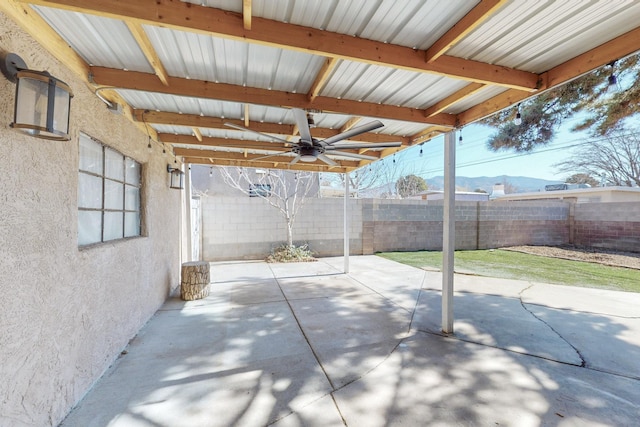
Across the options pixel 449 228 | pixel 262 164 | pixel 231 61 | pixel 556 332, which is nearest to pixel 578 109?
pixel 449 228

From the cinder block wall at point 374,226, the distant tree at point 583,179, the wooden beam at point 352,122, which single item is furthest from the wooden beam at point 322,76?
the distant tree at point 583,179

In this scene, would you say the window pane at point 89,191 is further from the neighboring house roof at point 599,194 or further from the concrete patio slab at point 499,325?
the neighboring house roof at point 599,194

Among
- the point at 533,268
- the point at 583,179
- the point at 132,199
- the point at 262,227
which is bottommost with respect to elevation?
the point at 533,268

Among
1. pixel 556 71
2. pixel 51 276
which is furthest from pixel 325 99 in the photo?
pixel 51 276

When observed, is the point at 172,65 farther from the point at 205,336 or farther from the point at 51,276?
the point at 205,336

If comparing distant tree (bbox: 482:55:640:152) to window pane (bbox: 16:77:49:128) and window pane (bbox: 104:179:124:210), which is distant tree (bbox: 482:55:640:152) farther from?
window pane (bbox: 104:179:124:210)

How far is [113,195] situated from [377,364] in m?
3.14

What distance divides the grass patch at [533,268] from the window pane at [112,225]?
6.25 m

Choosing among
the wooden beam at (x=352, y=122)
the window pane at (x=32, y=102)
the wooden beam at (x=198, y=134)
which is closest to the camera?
the window pane at (x=32, y=102)

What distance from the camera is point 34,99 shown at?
138 cm

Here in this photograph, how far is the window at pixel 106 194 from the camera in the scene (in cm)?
226

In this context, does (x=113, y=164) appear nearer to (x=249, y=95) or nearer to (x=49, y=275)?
(x=49, y=275)

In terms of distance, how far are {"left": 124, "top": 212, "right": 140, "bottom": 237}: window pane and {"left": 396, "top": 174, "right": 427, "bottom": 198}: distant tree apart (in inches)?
675

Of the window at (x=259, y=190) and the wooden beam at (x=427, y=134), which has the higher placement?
the wooden beam at (x=427, y=134)
